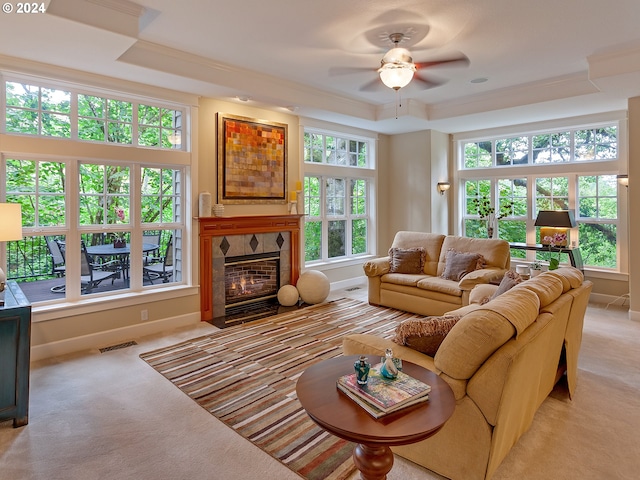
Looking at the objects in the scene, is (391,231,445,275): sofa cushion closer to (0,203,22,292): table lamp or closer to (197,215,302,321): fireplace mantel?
(197,215,302,321): fireplace mantel

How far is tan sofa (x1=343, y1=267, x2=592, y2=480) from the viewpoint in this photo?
1.86m

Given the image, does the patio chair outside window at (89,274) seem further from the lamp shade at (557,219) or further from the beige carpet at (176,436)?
the lamp shade at (557,219)

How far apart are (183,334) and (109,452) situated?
2.12 m

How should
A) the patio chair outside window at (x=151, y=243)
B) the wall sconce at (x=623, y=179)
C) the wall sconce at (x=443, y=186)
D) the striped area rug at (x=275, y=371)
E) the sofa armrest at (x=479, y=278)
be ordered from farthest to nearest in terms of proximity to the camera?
the wall sconce at (x=443, y=186) → the wall sconce at (x=623, y=179) → the patio chair outside window at (x=151, y=243) → the sofa armrest at (x=479, y=278) → the striped area rug at (x=275, y=371)

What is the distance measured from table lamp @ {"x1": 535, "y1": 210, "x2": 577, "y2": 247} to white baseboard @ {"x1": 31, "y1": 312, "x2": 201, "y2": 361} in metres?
5.00

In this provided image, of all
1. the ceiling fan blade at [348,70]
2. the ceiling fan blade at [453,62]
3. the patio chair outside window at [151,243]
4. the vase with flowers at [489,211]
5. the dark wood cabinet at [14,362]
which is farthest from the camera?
the vase with flowers at [489,211]

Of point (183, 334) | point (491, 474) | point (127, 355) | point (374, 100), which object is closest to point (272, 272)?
point (183, 334)

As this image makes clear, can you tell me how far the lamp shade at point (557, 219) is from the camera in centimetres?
549

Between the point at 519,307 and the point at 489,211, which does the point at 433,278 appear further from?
the point at 519,307

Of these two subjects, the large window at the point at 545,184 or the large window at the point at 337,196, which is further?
the large window at the point at 337,196

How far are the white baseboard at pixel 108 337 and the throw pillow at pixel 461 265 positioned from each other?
3251 mm

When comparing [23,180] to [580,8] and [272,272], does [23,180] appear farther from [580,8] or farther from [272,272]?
[580,8]

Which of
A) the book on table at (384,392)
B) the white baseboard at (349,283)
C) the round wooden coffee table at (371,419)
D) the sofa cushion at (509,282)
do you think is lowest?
the white baseboard at (349,283)

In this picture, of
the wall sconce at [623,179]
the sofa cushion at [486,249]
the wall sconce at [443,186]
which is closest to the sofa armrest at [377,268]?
the sofa cushion at [486,249]
